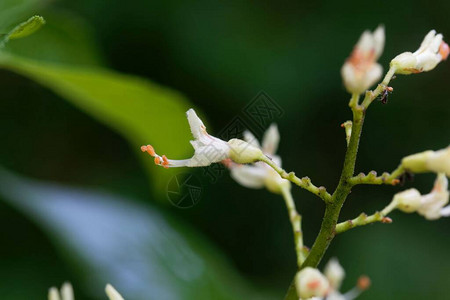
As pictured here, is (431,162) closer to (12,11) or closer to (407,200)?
(407,200)

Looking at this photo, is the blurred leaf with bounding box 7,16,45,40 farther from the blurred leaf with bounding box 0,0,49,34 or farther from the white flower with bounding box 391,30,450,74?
the white flower with bounding box 391,30,450,74

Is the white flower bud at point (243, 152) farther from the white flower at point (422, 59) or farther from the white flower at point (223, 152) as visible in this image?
the white flower at point (422, 59)

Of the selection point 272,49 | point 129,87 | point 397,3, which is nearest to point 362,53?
point 129,87

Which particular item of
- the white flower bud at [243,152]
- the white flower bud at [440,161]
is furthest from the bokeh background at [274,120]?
the white flower bud at [440,161]

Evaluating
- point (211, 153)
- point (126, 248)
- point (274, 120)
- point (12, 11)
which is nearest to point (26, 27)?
point (12, 11)

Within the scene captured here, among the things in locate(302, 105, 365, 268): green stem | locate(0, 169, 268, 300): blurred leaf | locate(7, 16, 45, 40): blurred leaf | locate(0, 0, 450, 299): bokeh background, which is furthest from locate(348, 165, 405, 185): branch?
locate(0, 0, 450, 299): bokeh background

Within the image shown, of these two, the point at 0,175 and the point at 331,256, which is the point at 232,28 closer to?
the point at 331,256
